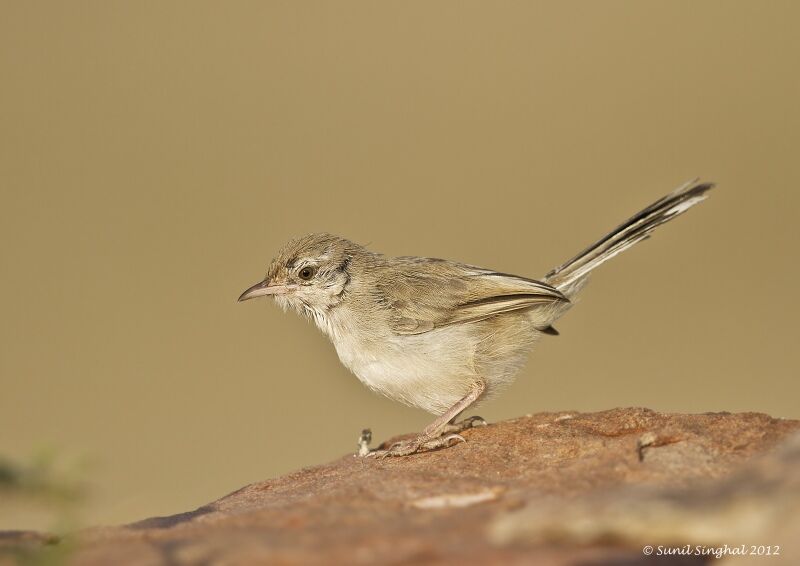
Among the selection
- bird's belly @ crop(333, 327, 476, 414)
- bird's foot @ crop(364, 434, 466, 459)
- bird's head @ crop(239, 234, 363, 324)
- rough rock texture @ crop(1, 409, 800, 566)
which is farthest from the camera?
bird's head @ crop(239, 234, 363, 324)

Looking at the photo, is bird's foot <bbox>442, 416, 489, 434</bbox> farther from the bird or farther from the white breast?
the white breast

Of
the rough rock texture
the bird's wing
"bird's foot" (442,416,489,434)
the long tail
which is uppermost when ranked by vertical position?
the long tail

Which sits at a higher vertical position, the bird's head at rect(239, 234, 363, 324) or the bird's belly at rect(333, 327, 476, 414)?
the bird's head at rect(239, 234, 363, 324)

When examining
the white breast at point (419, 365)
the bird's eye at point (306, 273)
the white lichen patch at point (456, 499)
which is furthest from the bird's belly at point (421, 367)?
the white lichen patch at point (456, 499)

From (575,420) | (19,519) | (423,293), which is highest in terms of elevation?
(423,293)

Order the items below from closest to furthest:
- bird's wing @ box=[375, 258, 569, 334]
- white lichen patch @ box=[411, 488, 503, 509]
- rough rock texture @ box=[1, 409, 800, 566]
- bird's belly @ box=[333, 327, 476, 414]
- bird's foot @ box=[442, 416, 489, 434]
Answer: rough rock texture @ box=[1, 409, 800, 566]
white lichen patch @ box=[411, 488, 503, 509]
bird's foot @ box=[442, 416, 489, 434]
bird's belly @ box=[333, 327, 476, 414]
bird's wing @ box=[375, 258, 569, 334]

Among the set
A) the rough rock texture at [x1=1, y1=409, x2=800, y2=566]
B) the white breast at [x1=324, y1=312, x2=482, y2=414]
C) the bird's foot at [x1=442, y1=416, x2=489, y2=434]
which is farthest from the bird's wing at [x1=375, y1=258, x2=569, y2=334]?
the rough rock texture at [x1=1, y1=409, x2=800, y2=566]

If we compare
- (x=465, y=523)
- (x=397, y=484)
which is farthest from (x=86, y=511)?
(x=397, y=484)

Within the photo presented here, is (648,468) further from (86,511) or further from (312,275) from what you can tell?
(312,275)
